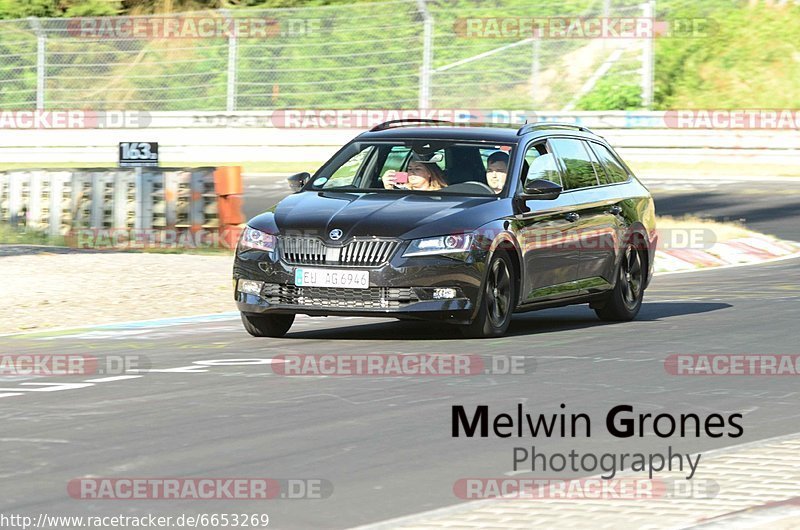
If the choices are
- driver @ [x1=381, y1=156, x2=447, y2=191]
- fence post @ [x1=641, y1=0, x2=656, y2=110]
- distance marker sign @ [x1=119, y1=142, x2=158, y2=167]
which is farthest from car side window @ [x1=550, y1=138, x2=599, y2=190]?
fence post @ [x1=641, y1=0, x2=656, y2=110]

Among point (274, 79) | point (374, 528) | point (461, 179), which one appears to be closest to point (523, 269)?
point (461, 179)

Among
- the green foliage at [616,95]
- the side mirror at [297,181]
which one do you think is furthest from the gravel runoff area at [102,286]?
the green foliage at [616,95]

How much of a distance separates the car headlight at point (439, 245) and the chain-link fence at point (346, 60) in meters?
25.8

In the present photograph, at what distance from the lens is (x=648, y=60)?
37.7 metres

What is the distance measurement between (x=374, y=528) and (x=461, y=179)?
280 inches

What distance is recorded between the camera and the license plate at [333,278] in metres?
12.0

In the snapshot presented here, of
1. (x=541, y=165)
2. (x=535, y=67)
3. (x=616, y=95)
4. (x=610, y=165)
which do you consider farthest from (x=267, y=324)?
(x=616, y=95)

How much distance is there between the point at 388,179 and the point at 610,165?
2.57 metres

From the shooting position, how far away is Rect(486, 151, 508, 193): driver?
13141mm

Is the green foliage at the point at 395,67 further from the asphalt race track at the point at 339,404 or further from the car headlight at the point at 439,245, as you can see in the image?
the car headlight at the point at 439,245

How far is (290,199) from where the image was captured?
513 inches

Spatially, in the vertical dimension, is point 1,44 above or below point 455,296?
above

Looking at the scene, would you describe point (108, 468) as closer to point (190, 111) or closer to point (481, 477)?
point (481, 477)

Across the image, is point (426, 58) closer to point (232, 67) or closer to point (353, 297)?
point (232, 67)
